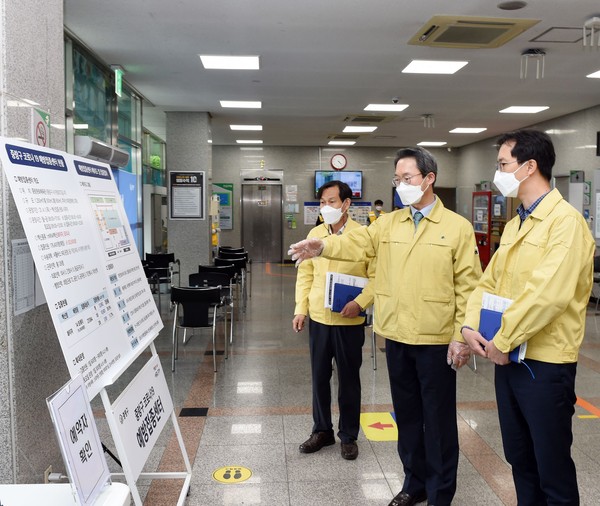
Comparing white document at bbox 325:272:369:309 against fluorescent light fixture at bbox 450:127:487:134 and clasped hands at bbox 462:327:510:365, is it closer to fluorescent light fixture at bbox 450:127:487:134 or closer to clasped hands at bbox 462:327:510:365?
clasped hands at bbox 462:327:510:365

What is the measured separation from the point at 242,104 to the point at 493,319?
8.01 m

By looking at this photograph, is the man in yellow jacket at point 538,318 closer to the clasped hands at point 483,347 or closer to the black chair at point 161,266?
the clasped hands at point 483,347

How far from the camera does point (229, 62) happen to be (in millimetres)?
6844

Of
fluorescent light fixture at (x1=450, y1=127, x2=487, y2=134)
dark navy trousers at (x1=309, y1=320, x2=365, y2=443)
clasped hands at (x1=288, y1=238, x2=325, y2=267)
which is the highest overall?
fluorescent light fixture at (x1=450, y1=127, x2=487, y2=134)

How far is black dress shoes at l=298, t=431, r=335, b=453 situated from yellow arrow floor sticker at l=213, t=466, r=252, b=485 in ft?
1.35

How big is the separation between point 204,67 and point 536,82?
4.56 metres

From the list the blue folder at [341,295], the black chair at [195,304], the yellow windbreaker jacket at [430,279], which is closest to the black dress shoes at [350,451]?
the blue folder at [341,295]

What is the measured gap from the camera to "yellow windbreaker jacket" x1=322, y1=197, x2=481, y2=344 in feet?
9.07

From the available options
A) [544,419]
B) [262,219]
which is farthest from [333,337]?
[262,219]

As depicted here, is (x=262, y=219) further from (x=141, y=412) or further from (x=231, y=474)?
(x=141, y=412)

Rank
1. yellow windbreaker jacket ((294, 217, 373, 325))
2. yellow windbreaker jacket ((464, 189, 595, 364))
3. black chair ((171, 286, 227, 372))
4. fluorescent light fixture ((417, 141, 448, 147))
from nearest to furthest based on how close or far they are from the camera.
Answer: yellow windbreaker jacket ((464, 189, 595, 364)), yellow windbreaker jacket ((294, 217, 373, 325)), black chair ((171, 286, 227, 372)), fluorescent light fixture ((417, 141, 448, 147))

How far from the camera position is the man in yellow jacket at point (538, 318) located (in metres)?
2.15

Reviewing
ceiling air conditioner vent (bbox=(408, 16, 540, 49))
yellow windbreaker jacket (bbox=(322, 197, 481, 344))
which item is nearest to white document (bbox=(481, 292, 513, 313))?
yellow windbreaker jacket (bbox=(322, 197, 481, 344))

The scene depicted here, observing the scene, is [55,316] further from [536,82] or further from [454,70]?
[536,82]
